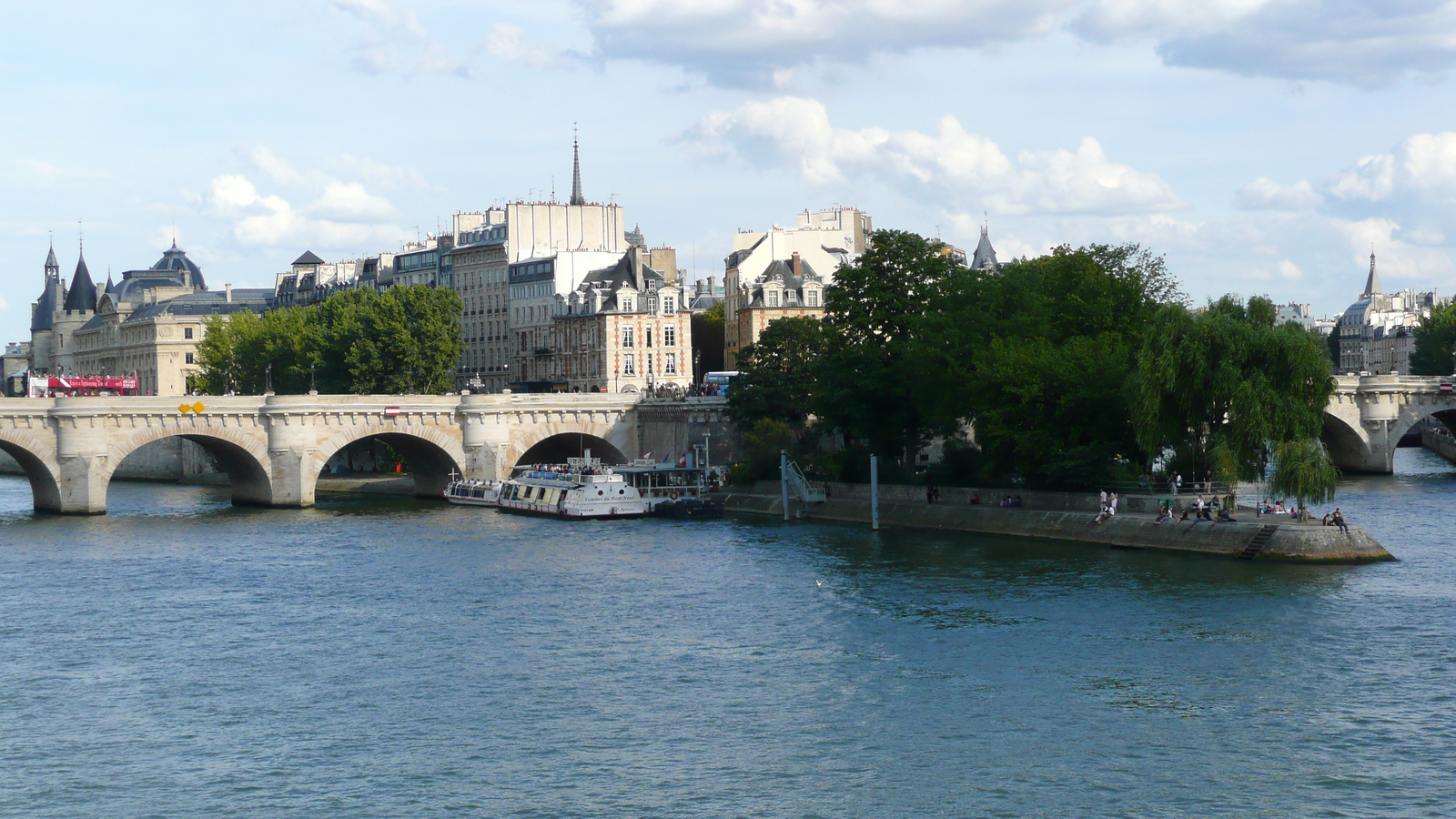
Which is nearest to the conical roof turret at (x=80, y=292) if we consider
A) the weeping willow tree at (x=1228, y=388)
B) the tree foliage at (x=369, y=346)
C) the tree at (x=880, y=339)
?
the tree foliage at (x=369, y=346)

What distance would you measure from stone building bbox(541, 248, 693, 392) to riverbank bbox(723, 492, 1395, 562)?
4917 cm

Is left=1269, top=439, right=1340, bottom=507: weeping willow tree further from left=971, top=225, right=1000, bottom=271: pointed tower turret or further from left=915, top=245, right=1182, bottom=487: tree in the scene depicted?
left=971, top=225, right=1000, bottom=271: pointed tower turret

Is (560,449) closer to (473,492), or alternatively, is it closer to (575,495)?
(473,492)

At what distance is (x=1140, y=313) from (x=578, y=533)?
25347mm

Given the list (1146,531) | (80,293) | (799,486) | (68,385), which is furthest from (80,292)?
(1146,531)

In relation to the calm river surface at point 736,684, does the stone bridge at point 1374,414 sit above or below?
above

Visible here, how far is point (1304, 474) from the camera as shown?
183 feet

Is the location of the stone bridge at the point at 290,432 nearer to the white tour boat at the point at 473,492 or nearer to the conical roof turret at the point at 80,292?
the white tour boat at the point at 473,492

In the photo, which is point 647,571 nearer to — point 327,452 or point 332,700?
point 332,700

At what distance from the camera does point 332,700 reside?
39344 mm

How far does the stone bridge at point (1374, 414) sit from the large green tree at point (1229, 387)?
37.3 meters

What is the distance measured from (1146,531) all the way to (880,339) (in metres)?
22.8


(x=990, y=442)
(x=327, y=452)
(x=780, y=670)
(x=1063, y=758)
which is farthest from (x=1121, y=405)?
(x=327, y=452)

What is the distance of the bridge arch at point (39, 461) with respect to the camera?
80.4 meters
